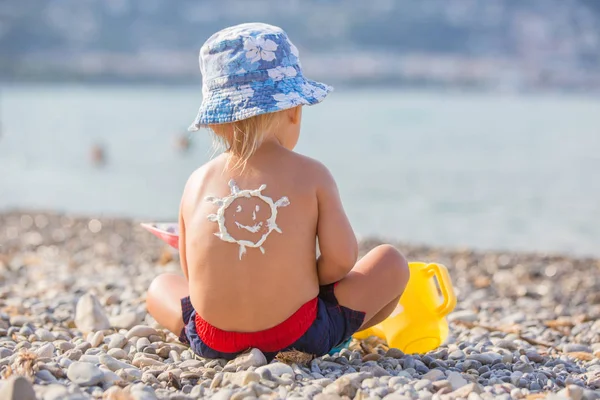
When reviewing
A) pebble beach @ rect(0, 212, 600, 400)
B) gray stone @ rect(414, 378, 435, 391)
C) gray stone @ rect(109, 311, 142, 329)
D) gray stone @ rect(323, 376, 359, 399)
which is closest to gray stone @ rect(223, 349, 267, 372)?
pebble beach @ rect(0, 212, 600, 400)

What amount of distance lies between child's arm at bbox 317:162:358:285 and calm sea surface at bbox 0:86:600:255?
1.55 ft

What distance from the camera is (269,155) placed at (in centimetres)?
204

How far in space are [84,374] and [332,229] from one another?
74cm

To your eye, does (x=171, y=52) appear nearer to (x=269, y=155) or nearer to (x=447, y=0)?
(x=447, y=0)

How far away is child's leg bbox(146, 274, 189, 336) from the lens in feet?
7.72

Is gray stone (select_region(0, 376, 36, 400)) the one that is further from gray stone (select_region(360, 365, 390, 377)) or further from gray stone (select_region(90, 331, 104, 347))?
gray stone (select_region(360, 365, 390, 377))

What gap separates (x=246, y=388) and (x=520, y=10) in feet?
213

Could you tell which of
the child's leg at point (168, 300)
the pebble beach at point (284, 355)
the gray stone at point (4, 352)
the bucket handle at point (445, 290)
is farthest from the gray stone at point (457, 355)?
the gray stone at point (4, 352)

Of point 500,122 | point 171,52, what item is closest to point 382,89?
point 500,122

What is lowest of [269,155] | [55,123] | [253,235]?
[55,123]

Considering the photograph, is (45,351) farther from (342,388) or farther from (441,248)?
(441,248)

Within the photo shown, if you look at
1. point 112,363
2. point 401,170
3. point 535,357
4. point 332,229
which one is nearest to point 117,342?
point 112,363

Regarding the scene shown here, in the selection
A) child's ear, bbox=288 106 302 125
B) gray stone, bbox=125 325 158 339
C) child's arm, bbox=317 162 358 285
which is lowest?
gray stone, bbox=125 325 158 339

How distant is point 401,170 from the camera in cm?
1117
